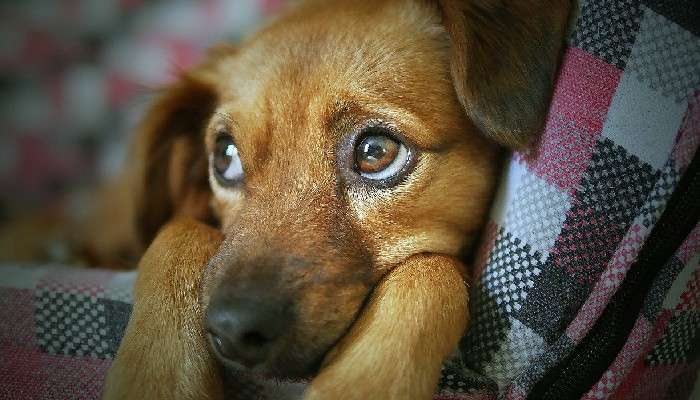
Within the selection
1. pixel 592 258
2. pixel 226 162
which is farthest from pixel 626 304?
pixel 226 162

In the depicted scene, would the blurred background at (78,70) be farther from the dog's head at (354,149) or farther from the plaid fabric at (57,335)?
the plaid fabric at (57,335)

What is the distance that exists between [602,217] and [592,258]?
0.25 ft

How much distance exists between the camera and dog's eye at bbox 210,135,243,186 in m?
1.43

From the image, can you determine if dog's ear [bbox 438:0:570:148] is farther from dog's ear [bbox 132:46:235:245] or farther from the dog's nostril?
dog's ear [bbox 132:46:235:245]

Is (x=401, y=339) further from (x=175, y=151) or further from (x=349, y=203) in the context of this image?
(x=175, y=151)

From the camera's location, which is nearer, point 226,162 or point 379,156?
point 379,156

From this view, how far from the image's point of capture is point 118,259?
1.87 meters

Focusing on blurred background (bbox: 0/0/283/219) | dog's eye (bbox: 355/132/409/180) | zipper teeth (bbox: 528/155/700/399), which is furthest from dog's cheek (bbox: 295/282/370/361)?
blurred background (bbox: 0/0/283/219)

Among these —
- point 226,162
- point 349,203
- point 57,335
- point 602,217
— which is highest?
point 602,217

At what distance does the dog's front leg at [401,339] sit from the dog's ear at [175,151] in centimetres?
75

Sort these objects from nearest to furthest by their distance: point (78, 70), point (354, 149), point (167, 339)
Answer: point (167, 339) → point (354, 149) → point (78, 70)

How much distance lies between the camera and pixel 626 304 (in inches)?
40.8

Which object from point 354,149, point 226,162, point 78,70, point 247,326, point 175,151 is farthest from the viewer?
point 78,70

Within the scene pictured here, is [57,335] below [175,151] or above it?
below
